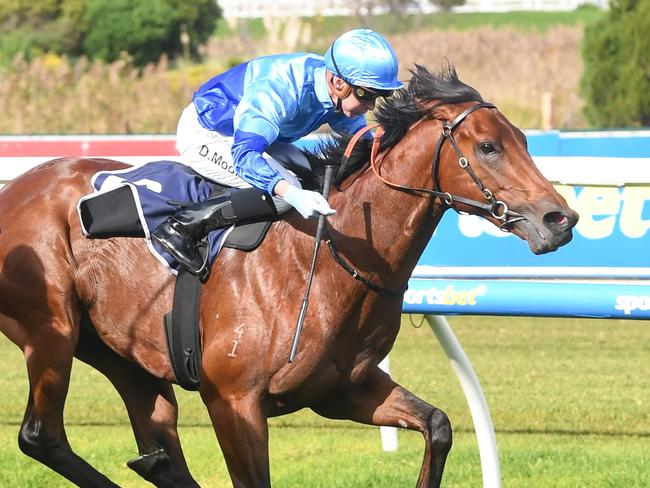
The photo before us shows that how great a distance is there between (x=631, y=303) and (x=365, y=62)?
76.7 inches

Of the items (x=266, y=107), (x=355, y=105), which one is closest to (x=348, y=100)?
(x=355, y=105)

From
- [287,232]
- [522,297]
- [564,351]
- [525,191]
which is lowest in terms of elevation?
[564,351]

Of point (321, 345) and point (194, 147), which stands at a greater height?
point (194, 147)

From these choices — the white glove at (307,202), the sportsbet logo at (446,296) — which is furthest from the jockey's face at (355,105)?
the sportsbet logo at (446,296)

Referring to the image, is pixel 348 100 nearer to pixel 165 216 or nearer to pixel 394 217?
pixel 394 217

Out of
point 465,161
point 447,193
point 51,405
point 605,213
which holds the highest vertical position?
point 465,161

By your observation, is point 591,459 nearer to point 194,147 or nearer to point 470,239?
point 470,239

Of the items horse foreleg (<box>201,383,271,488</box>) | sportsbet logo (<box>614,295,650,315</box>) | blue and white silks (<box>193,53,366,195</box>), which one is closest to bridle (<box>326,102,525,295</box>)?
blue and white silks (<box>193,53,366,195</box>)

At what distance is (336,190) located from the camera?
4.62m

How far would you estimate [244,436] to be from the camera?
4.43 metres

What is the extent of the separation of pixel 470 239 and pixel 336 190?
2863 millimetres

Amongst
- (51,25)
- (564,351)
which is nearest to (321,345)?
(564,351)

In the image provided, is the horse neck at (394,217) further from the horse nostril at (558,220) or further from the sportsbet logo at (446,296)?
the sportsbet logo at (446,296)

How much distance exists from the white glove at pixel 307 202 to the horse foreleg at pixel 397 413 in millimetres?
687
